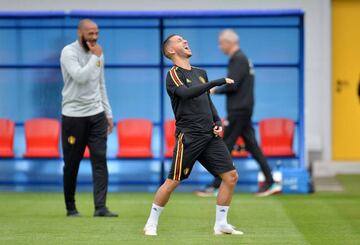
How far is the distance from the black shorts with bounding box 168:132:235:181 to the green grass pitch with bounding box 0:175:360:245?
23.7 inches

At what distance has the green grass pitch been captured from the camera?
950 cm

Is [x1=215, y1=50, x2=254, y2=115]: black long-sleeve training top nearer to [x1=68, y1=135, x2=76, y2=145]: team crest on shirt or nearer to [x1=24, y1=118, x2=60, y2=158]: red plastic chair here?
[x1=24, y1=118, x2=60, y2=158]: red plastic chair

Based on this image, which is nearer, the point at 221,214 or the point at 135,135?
the point at 221,214

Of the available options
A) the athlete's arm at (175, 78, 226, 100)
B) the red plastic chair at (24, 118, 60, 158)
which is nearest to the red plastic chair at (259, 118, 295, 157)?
the red plastic chair at (24, 118, 60, 158)

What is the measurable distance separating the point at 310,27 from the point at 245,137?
366 centimetres

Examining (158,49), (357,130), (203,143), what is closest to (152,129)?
(158,49)

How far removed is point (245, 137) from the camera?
1414 centimetres

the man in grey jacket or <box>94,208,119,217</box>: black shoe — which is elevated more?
the man in grey jacket

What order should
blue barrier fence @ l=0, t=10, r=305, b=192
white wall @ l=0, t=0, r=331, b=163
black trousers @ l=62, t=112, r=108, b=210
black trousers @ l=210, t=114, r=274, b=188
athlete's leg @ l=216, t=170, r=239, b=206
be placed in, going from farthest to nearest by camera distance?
white wall @ l=0, t=0, r=331, b=163
blue barrier fence @ l=0, t=10, r=305, b=192
black trousers @ l=210, t=114, r=274, b=188
black trousers @ l=62, t=112, r=108, b=210
athlete's leg @ l=216, t=170, r=239, b=206

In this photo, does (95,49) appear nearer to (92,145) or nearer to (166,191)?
(92,145)

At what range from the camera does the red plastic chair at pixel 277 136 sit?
15430 millimetres

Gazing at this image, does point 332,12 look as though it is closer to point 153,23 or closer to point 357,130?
point 357,130

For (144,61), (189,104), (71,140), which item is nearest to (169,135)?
(144,61)

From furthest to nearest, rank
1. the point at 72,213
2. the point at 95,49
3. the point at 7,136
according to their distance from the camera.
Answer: the point at 7,136, the point at 72,213, the point at 95,49
